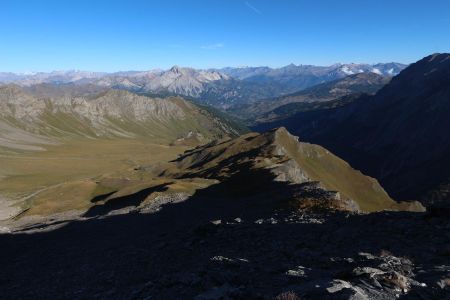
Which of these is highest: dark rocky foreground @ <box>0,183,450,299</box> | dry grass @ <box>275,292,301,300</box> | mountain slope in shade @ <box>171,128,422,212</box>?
dry grass @ <box>275,292,301,300</box>

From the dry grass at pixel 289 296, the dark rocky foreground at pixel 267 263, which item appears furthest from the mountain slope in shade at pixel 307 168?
the dry grass at pixel 289 296

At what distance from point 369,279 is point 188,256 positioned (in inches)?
646

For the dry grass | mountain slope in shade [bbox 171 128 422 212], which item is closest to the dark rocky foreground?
the dry grass

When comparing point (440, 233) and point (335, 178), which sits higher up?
point (440, 233)

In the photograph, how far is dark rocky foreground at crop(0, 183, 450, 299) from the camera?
55.6ft

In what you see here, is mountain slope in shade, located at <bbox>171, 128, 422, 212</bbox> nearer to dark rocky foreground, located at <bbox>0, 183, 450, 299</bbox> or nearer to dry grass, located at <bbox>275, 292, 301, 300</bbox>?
dark rocky foreground, located at <bbox>0, 183, 450, 299</bbox>

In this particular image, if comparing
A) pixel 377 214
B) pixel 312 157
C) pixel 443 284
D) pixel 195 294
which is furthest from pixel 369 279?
pixel 312 157

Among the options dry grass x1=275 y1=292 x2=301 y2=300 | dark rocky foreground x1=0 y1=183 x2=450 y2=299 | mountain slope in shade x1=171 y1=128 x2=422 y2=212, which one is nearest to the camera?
dry grass x1=275 y1=292 x2=301 y2=300

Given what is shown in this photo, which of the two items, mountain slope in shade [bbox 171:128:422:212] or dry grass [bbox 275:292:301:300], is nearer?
dry grass [bbox 275:292:301:300]

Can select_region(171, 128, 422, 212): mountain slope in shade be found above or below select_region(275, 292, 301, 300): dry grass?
below

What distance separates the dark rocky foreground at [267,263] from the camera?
16938mm

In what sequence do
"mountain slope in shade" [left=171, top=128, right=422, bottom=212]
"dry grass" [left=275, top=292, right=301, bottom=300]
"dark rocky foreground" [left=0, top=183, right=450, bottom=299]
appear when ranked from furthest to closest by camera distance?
"mountain slope in shade" [left=171, top=128, right=422, bottom=212], "dark rocky foreground" [left=0, top=183, right=450, bottom=299], "dry grass" [left=275, top=292, right=301, bottom=300]

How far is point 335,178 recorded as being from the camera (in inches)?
7057

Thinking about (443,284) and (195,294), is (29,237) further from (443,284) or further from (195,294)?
(443,284)
